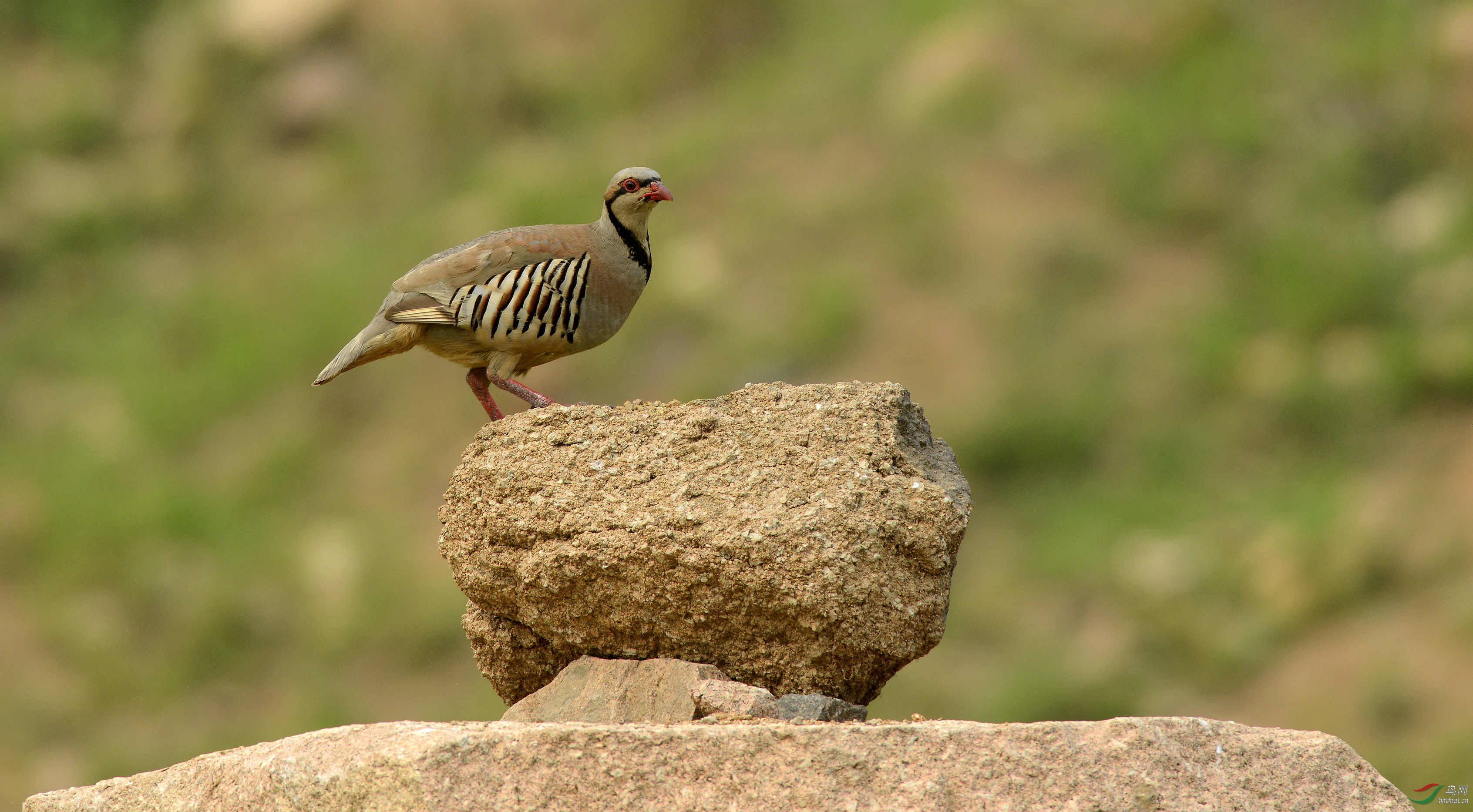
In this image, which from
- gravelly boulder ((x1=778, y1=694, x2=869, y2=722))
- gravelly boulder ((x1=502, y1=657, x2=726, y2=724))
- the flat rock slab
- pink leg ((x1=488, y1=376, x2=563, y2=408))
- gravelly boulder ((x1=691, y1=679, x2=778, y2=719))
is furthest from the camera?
pink leg ((x1=488, y1=376, x2=563, y2=408))

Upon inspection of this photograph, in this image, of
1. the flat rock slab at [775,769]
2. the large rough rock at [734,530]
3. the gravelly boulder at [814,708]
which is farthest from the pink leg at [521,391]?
the flat rock slab at [775,769]

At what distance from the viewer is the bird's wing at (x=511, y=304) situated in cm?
820

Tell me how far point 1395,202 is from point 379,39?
16996 millimetres

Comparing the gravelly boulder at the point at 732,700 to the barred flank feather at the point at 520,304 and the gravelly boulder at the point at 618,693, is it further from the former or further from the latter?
the barred flank feather at the point at 520,304

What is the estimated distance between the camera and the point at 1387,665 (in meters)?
17.2

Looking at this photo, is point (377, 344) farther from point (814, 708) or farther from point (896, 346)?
point (896, 346)

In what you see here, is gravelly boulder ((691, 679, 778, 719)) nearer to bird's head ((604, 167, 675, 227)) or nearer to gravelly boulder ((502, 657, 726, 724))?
gravelly boulder ((502, 657, 726, 724))

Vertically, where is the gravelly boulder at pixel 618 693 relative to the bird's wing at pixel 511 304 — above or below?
below

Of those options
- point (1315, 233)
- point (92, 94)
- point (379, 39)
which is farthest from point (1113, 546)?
point (92, 94)

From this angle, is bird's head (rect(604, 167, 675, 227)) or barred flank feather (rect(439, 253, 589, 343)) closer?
barred flank feather (rect(439, 253, 589, 343))

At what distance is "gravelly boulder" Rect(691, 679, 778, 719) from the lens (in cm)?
597

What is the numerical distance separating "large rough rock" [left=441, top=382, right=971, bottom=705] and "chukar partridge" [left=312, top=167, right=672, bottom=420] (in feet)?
4.63

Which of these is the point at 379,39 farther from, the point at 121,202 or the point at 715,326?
the point at 715,326

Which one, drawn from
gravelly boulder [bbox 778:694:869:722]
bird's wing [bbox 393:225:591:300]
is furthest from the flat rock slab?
bird's wing [bbox 393:225:591:300]
